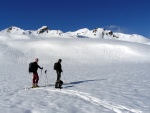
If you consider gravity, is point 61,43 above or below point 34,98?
above

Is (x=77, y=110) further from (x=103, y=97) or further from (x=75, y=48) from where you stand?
(x=75, y=48)

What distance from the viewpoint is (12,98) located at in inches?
547

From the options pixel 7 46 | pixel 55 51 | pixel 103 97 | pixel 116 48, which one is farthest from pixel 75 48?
pixel 103 97

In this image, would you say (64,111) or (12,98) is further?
(12,98)

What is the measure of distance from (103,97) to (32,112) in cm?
438

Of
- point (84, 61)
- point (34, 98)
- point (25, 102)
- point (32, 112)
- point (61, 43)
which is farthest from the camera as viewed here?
point (61, 43)

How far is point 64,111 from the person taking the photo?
36.9ft

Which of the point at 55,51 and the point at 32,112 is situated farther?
the point at 55,51

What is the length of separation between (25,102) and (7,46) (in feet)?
165

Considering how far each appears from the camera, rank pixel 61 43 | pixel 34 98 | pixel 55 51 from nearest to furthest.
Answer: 1. pixel 34 98
2. pixel 55 51
3. pixel 61 43

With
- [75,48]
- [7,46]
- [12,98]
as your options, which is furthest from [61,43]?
[12,98]

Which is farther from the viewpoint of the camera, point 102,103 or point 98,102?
point 98,102

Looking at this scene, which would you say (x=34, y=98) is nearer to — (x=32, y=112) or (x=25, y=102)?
(x=25, y=102)

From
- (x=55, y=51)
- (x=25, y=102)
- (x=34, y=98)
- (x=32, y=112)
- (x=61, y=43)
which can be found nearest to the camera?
(x=32, y=112)
